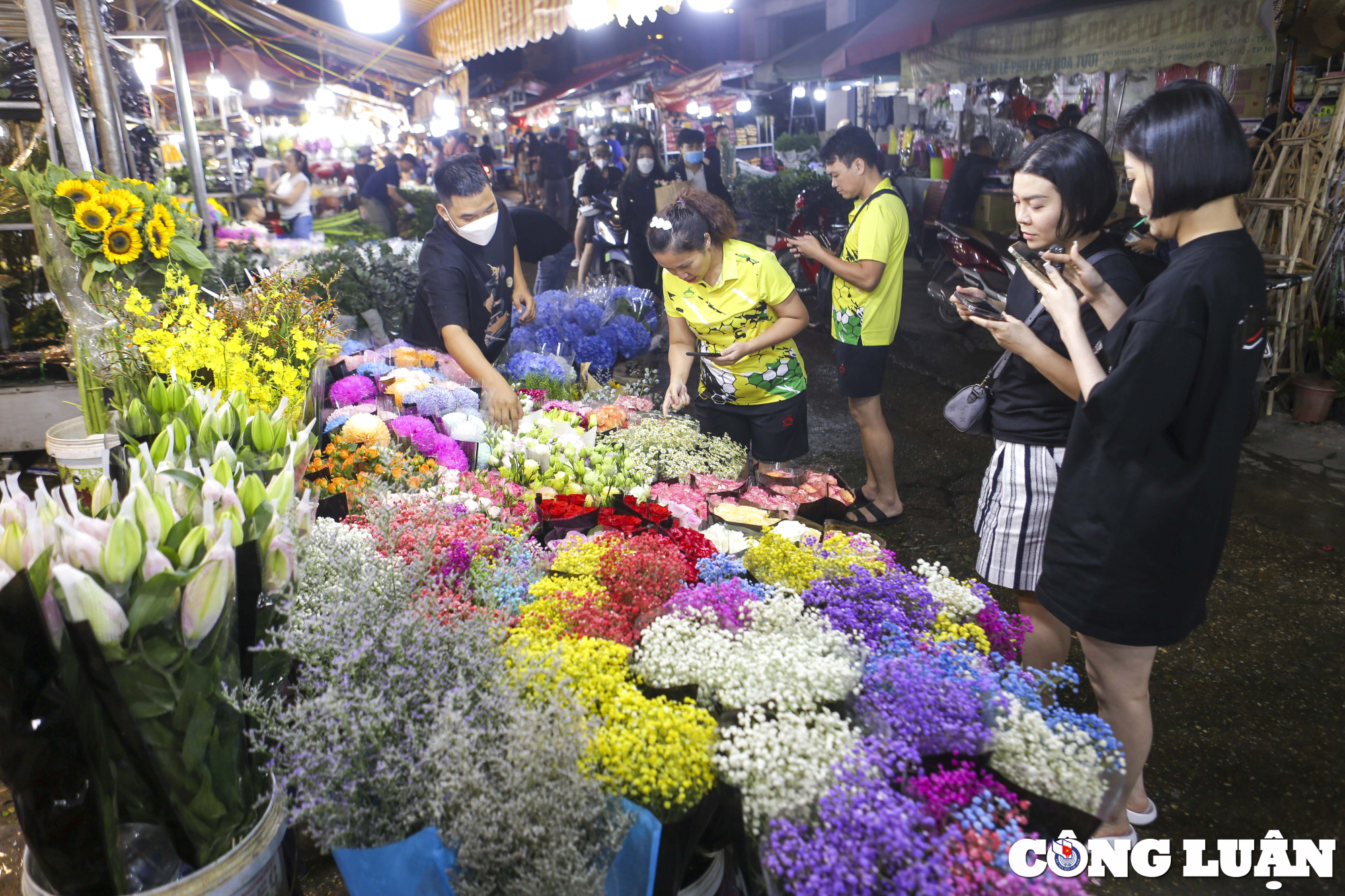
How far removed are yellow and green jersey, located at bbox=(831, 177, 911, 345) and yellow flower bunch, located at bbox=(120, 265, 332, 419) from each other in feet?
8.41

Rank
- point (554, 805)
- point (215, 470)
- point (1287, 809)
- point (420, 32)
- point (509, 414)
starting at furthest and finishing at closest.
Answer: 1. point (420, 32)
2. point (509, 414)
3. point (1287, 809)
4. point (215, 470)
5. point (554, 805)

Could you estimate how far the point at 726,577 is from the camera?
1.84 m

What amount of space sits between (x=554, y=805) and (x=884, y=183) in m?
3.60

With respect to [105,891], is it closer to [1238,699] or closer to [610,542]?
[610,542]

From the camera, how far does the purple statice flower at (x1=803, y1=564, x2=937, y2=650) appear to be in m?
1.54

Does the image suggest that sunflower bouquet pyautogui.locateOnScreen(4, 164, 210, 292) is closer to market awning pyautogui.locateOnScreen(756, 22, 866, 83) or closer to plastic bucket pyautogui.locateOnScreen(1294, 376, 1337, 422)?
plastic bucket pyautogui.locateOnScreen(1294, 376, 1337, 422)

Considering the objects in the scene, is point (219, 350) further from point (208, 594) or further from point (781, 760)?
point (781, 760)

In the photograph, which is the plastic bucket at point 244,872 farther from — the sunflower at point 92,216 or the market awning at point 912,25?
the market awning at point 912,25

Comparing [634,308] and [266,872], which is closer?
[266,872]

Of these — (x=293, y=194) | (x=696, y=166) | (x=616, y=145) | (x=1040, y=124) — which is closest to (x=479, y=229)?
(x=696, y=166)

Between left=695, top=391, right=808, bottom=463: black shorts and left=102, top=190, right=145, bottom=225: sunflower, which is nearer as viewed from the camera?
left=102, top=190, right=145, bottom=225: sunflower

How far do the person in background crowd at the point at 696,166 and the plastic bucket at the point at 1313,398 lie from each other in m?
5.30

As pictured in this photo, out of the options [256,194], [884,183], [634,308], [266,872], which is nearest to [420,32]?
[256,194]

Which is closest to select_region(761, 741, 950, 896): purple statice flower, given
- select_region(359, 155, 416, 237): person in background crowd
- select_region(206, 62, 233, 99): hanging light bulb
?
select_region(359, 155, 416, 237): person in background crowd
